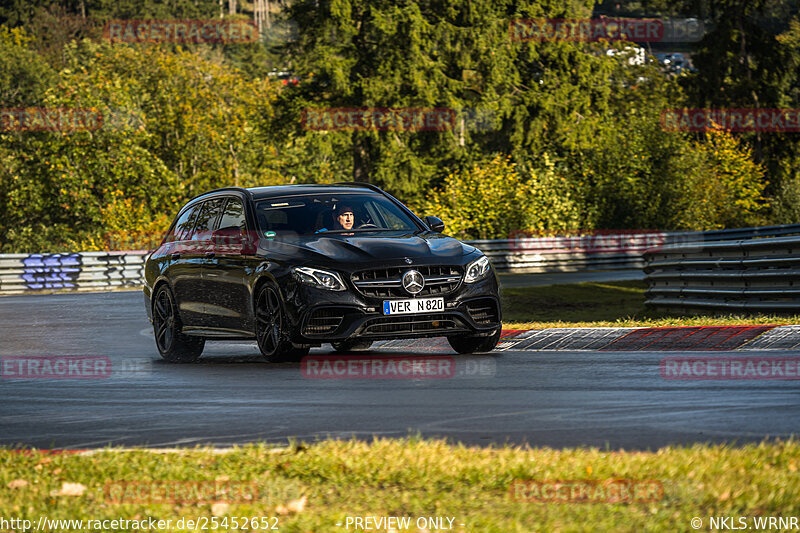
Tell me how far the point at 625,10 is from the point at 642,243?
77912mm

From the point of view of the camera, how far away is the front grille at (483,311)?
11.2m

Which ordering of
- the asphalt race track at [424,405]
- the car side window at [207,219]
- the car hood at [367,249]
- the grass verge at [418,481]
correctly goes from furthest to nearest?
the car side window at [207,219] < the car hood at [367,249] < the asphalt race track at [424,405] < the grass verge at [418,481]

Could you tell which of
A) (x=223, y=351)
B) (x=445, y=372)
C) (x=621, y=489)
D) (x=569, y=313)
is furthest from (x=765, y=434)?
(x=569, y=313)

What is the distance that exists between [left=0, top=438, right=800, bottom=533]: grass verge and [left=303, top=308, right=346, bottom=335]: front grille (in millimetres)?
4069

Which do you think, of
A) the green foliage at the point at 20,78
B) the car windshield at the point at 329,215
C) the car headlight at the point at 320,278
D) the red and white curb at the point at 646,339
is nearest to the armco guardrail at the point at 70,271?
the red and white curb at the point at 646,339

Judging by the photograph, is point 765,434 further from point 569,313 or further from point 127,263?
point 127,263

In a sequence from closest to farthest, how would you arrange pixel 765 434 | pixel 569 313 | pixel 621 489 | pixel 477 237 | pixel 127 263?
pixel 621 489, pixel 765 434, pixel 569 313, pixel 127 263, pixel 477 237

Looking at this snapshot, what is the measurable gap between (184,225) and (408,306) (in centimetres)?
388

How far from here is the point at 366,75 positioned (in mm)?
54406

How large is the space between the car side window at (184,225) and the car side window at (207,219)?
129 mm

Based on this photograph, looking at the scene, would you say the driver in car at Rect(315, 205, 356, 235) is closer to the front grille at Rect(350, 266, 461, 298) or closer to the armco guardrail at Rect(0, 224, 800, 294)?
the front grille at Rect(350, 266, 461, 298)

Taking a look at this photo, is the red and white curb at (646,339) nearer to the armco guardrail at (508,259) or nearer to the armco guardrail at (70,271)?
the armco guardrail at (508,259)

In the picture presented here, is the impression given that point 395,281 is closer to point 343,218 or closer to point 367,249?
point 367,249

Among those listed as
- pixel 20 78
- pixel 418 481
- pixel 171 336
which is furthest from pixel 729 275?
pixel 20 78
